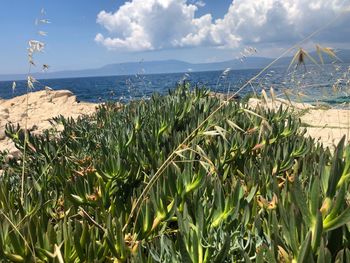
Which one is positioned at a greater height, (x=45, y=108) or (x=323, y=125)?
(x=323, y=125)

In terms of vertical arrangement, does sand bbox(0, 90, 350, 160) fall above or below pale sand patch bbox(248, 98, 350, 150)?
below

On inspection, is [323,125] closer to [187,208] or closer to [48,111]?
[187,208]

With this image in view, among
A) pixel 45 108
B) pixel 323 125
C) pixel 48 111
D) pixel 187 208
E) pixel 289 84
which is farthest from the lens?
pixel 45 108

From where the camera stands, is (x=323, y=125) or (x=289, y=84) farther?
(x=323, y=125)

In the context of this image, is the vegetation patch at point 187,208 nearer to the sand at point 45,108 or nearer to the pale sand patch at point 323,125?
the pale sand patch at point 323,125

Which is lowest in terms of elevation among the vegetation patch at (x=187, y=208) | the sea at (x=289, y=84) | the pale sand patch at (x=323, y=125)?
the pale sand patch at (x=323, y=125)

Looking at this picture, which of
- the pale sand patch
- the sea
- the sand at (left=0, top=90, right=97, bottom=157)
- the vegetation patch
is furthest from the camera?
the sand at (left=0, top=90, right=97, bottom=157)

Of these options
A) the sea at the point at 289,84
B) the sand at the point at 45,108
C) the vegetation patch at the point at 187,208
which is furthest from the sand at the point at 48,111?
the vegetation patch at the point at 187,208

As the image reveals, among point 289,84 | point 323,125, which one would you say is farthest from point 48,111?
point 289,84

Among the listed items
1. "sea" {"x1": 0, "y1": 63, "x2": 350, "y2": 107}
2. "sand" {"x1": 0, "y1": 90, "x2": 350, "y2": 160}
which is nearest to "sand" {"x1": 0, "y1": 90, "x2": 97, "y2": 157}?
"sand" {"x1": 0, "y1": 90, "x2": 350, "y2": 160}

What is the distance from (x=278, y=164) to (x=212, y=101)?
93.1 inches

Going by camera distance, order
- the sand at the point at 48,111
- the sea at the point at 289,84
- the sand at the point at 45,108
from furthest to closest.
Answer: the sand at the point at 45,108 < the sand at the point at 48,111 < the sea at the point at 289,84

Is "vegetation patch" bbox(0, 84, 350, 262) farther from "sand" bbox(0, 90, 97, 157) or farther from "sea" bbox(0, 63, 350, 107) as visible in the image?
"sand" bbox(0, 90, 97, 157)

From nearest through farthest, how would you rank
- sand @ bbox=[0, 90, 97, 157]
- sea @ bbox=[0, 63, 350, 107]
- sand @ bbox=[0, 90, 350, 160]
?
sea @ bbox=[0, 63, 350, 107]
sand @ bbox=[0, 90, 350, 160]
sand @ bbox=[0, 90, 97, 157]
